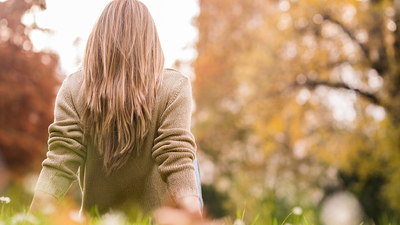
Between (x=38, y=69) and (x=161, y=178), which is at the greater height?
(x=161, y=178)

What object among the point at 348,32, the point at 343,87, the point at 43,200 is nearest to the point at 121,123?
the point at 43,200

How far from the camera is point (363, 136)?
7.91 meters

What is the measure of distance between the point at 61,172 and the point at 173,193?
471 mm

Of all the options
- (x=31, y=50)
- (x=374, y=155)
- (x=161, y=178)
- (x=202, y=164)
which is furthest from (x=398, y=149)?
(x=202, y=164)

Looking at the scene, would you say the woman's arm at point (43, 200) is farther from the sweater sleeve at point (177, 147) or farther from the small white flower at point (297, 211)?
the small white flower at point (297, 211)

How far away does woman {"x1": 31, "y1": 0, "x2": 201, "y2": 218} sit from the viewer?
1421 millimetres

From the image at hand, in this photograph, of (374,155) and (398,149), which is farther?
(374,155)

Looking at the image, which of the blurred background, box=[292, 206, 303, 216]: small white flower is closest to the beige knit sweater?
box=[292, 206, 303, 216]: small white flower

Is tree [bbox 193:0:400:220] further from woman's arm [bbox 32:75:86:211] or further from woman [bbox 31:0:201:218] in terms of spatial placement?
woman's arm [bbox 32:75:86:211]

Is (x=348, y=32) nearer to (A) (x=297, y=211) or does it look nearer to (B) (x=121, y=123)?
(A) (x=297, y=211)

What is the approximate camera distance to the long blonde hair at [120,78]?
1.44 meters

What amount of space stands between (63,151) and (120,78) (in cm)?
38

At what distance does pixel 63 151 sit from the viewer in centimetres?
145

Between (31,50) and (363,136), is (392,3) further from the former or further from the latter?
(31,50)
